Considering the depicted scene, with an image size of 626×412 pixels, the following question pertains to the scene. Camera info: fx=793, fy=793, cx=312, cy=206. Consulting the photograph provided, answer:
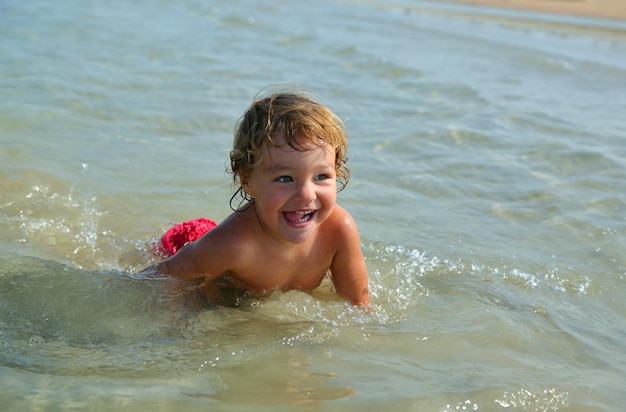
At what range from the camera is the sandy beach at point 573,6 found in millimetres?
23234

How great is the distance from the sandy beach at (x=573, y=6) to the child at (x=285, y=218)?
2121 centimetres

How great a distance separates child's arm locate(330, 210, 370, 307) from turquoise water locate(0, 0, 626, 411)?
4.8 inches

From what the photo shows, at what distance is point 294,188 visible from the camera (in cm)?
309

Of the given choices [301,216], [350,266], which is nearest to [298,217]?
[301,216]

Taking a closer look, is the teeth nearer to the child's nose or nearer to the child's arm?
the child's nose

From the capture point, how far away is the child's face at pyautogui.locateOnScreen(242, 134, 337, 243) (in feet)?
10.1

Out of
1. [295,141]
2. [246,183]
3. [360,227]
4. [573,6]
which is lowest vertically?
[360,227]

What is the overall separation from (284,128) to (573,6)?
24195 mm

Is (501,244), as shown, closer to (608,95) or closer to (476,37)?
(608,95)

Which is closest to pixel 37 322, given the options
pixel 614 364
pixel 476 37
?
pixel 614 364

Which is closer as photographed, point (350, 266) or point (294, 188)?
point (294, 188)

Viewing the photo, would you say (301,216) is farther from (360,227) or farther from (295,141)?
(360,227)

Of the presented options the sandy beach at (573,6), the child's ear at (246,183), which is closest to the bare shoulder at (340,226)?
the child's ear at (246,183)

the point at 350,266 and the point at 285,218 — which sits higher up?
the point at 285,218
